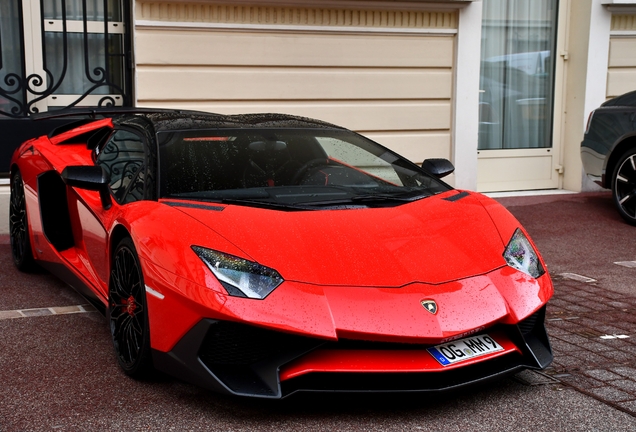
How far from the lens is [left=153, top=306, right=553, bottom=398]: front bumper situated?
318cm

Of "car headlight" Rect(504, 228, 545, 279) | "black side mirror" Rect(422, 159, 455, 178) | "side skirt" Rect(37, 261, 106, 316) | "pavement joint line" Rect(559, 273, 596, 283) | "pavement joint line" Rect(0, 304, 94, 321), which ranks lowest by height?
"pavement joint line" Rect(559, 273, 596, 283)

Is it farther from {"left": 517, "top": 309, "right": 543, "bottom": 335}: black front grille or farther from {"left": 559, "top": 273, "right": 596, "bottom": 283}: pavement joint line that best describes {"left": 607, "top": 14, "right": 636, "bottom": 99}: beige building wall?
{"left": 517, "top": 309, "right": 543, "bottom": 335}: black front grille

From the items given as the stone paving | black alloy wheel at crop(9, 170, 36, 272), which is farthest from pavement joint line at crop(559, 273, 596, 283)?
black alloy wheel at crop(9, 170, 36, 272)

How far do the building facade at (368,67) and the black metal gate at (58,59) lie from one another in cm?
1

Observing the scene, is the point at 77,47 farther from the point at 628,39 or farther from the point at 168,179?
the point at 628,39

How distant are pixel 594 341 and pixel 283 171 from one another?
1.81m

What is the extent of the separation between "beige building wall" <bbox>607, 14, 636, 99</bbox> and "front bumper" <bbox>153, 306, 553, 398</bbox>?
800 centimetres

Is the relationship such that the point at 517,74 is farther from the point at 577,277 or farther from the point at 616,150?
the point at 577,277

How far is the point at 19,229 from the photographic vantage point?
6168mm

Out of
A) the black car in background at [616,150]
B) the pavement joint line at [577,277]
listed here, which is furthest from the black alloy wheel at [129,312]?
the black car in background at [616,150]

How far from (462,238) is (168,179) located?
4.50 ft

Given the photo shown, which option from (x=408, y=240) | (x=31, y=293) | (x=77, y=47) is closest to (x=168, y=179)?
(x=408, y=240)

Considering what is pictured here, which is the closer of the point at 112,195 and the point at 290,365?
the point at 290,365

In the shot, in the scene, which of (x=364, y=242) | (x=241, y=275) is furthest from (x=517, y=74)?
(x=241, y=275)
